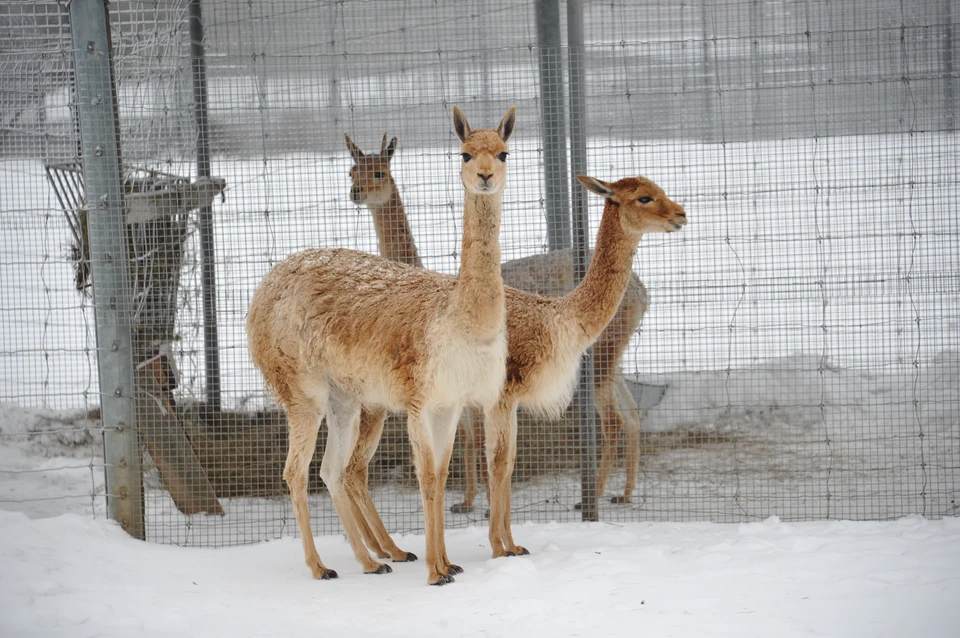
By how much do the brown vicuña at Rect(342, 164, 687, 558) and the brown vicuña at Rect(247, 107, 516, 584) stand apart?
0.99 feet

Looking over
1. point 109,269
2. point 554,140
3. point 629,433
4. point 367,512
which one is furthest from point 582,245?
point 109,269

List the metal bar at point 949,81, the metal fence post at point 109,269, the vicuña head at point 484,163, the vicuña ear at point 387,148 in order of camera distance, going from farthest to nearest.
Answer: the vicuña ear at point 387,148 → the metal bar at point 949,81 → the metal fence post at point 109,269 → the vicuña head at point 484,163

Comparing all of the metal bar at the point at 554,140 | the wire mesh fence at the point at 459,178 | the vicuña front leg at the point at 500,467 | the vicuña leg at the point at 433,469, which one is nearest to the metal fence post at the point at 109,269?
the wire mesh fence at the point at 459,178

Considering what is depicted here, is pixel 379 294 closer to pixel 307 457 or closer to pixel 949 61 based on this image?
pixel 307 457

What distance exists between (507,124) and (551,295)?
7.21 feet

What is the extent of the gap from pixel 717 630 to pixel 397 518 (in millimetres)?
2872

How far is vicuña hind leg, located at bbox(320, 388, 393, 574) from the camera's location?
16.1 feet

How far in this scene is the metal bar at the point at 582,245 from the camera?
221 inches

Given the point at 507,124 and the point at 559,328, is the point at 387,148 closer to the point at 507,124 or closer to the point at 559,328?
the point at 507,124

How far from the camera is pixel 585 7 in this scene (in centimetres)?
677

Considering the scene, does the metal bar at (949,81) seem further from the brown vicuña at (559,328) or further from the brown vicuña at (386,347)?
the brown vicuña at (386,347)

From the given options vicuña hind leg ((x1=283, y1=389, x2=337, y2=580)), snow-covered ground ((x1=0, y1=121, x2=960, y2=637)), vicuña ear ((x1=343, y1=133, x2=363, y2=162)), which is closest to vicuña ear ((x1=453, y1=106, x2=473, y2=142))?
snow-covered ground ((x1=0, y1=121, x2=960, y2=637))

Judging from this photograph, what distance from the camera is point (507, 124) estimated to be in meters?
4.63

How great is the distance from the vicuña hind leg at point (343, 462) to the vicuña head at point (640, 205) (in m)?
1.83
